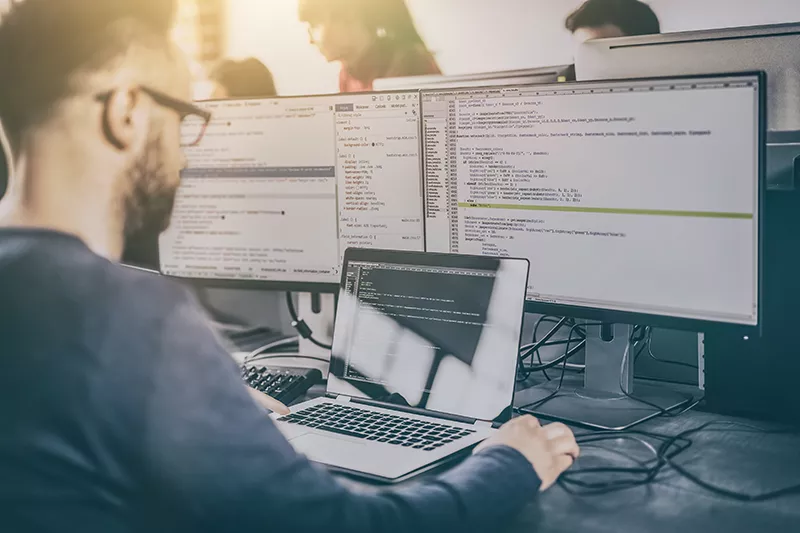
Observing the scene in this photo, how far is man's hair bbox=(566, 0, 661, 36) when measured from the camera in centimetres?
206

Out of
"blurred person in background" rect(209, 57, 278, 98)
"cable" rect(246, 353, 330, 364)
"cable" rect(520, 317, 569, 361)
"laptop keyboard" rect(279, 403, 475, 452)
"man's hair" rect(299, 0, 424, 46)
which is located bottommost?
"laptop keyboard" rect(279, 403, 475, 452)

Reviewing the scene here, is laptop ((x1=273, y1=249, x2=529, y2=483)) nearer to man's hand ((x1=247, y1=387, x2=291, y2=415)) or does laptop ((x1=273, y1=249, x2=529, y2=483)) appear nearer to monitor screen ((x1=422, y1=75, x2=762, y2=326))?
man's hand ((x1=247, y1=387, x2=291, y2=415))

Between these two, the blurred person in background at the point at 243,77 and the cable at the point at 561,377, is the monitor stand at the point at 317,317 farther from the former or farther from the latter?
the blurred person in background at the point at 243,77

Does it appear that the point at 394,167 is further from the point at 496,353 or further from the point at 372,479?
the point at 372,479

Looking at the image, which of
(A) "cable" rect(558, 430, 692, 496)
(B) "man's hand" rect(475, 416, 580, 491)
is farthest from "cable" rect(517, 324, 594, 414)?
(B) "man's hand" rect(475, 416, 580, 491)

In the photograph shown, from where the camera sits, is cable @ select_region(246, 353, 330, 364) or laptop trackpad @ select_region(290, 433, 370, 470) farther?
cable @ select_region(246, 353, 330, 364)

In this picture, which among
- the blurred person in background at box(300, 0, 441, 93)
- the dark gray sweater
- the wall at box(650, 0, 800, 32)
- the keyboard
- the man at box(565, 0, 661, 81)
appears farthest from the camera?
the blurred person in background at box(300, 0, 441, 93)

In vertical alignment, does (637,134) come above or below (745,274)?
above

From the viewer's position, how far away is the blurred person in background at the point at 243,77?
2.51 metres

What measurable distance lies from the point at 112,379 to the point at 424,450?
1.50ft

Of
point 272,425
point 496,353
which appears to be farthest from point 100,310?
point 496,353

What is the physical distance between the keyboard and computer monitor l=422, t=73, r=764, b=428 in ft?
0.94

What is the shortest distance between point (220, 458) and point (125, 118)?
32 centimetres

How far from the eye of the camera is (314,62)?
2.44 metres
